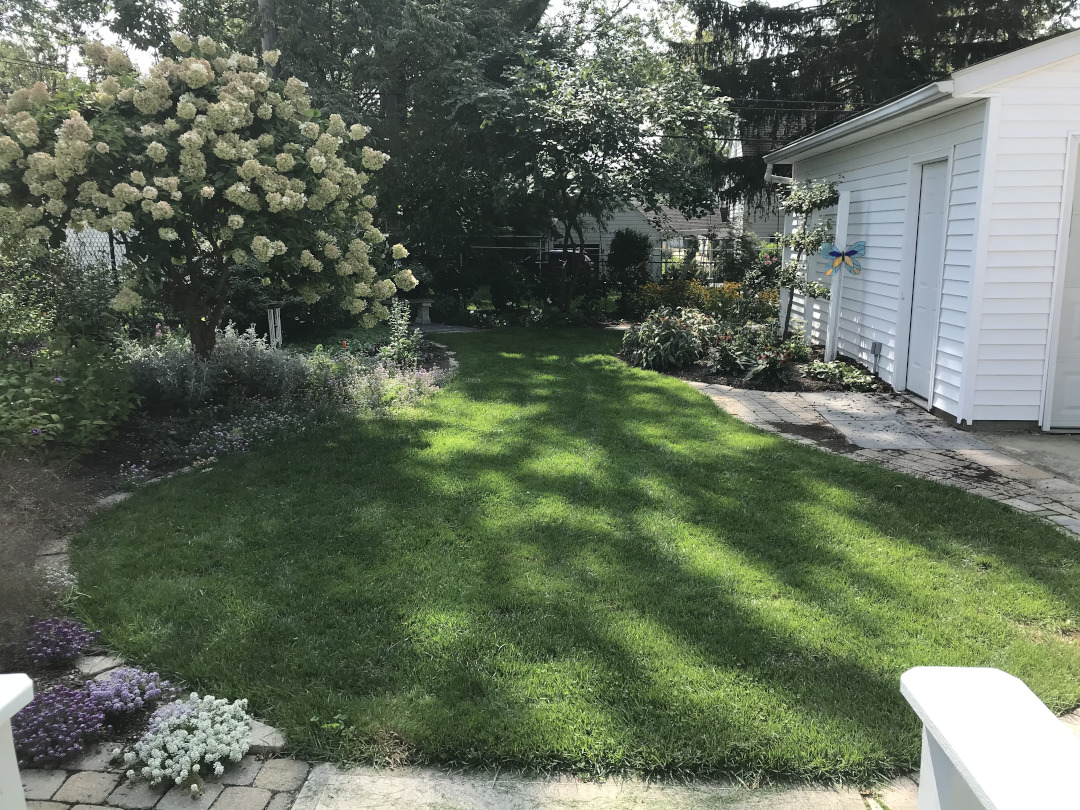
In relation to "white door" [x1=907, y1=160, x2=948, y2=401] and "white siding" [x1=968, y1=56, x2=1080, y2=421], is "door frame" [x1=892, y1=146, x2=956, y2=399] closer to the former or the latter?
"white door" [x1=907, y1=160, x2=948, y2=401]

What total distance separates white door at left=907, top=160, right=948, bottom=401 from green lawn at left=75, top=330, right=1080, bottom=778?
2.51m

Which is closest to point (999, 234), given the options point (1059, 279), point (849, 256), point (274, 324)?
point (1059, 279)

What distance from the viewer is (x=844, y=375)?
839cm

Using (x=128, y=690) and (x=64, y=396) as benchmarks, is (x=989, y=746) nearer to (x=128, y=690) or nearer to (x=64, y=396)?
(x=128, y=690)

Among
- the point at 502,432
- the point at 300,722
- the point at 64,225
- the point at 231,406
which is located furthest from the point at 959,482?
the point at 64,225

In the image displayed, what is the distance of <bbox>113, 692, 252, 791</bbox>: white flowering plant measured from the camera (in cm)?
231

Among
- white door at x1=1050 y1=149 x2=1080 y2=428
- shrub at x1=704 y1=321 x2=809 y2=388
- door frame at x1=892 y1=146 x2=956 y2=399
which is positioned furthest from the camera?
shrub at x1=704 y1=321 x2=809 y2=388

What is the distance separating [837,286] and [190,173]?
7278mm

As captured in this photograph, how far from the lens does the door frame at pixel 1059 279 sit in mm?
5941

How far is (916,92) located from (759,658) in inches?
214

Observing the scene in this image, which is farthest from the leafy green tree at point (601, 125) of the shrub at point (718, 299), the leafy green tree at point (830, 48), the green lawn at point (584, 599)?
the green lawn at point (584, 599)

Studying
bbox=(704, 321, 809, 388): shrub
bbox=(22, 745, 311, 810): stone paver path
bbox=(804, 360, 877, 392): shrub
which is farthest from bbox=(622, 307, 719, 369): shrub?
bbox=(22, 745, 311, 810): stone paver path

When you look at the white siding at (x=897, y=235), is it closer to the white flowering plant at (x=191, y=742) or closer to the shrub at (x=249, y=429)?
the shrub at (x=249, y=429)

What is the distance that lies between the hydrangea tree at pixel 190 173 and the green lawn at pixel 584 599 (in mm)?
1761
